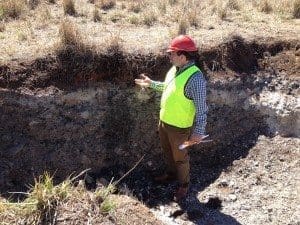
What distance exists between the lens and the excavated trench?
7211 mm

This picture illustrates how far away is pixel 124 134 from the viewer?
7613mm

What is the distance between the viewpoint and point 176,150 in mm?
6480

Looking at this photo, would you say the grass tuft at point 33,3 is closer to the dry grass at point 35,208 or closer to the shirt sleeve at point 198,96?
the shirt sleeve at point 198,96

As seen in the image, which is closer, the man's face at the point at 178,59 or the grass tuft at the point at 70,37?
the man's face at the point at 178,59

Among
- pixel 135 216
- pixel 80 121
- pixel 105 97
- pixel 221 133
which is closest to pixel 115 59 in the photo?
pixel 105 97

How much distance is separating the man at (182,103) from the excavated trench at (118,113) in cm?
85

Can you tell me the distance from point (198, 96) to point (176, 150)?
866mm

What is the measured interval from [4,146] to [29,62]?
50.1 inches

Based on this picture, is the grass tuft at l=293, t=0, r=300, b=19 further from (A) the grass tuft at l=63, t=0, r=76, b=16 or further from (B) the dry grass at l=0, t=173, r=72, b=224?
(B) the dry grass at l=0, t=173, r=72, b=224

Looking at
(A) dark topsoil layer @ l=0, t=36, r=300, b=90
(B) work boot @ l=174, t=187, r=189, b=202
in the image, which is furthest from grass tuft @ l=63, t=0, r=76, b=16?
(B) work boot @ l=174, t=187, r=189, b=202

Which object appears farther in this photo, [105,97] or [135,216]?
[105,97]

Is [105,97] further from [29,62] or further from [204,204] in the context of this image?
[204,204]

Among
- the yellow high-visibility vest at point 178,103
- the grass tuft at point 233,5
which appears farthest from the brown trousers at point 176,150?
the grass tuft at point 233,5

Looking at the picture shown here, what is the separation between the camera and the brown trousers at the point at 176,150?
6.41m
